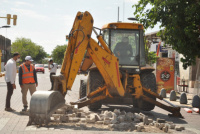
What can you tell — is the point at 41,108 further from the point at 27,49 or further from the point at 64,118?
the point at 27,49

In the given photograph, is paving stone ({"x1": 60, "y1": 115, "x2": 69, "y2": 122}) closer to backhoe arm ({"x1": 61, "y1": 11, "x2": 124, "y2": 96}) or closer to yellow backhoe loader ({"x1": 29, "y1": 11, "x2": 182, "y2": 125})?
yellow backhoe loader ({"x1": 29, "y1": 11, "x2": 182, "y2": 125})

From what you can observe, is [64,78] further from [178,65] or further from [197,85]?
[178,65]

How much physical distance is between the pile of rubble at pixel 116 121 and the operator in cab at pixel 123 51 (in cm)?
284

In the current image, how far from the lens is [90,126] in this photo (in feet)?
28.6

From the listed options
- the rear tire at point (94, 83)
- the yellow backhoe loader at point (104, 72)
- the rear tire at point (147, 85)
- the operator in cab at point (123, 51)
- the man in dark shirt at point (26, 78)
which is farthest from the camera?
the operator in cab at point (123, 51)

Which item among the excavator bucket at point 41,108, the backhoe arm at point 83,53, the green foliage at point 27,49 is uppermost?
the green foliage at point 27,49

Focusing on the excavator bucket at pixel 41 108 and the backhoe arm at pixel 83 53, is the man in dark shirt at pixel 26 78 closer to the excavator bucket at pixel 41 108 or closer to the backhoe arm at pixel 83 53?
the backhoe arm at pixel 83 53

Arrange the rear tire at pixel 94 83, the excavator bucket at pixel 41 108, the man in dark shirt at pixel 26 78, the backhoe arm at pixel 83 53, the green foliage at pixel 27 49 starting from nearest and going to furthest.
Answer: the excavator bucket at pixel 41 108 < the backhoe arm at pixel 83 53 < the man in dark shirt at pixel 26 78 < the rear tire at pixel 94 83 < the green foliage at pixel 27 49

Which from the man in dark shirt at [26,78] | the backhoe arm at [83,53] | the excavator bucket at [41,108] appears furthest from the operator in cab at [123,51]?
the excavator bucket at [41,108]

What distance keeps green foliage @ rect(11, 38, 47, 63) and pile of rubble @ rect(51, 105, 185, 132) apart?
10240cm

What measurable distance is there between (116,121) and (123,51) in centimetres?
381

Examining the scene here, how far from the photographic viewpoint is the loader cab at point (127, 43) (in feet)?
40.3

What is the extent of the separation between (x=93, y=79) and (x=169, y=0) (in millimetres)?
5060

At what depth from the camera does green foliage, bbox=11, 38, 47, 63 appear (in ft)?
385
